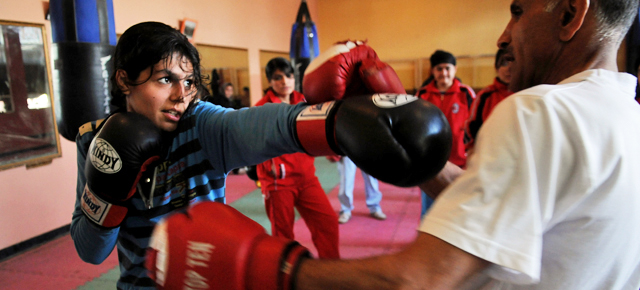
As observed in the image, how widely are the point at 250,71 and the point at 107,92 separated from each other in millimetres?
5162

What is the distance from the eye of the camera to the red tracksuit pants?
243cm

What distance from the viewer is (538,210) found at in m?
0.58

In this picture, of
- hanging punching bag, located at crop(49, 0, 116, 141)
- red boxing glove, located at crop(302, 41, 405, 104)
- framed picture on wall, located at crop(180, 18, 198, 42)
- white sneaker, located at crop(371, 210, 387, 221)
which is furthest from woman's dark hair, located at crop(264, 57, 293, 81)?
framed picture on wall, located at crop(180, 18, 198, 42)

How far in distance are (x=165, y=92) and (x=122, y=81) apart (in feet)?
0.55

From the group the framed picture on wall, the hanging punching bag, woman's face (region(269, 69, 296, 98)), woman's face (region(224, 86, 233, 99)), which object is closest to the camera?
the hanging punching bag

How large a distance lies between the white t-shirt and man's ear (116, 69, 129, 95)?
1.01 m

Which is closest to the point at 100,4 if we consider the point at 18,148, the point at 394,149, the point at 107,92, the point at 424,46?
the point at 107,92

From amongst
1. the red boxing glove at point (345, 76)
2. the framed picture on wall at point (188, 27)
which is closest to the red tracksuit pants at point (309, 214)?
the red boxing glove at point (345, 76)

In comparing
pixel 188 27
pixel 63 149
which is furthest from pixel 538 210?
pixel 188 27

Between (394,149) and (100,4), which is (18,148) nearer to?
(100,4)

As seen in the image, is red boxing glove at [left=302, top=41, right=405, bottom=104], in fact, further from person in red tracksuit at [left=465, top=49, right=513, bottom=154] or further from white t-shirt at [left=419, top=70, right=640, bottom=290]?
person in red tracksuit at [left=465, top=49, right=513, bottom=154]

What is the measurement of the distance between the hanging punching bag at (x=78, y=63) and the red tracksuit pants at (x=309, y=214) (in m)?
1.16

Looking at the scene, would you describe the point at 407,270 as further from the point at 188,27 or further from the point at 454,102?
the point at 188,27

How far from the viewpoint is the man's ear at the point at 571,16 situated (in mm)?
784
